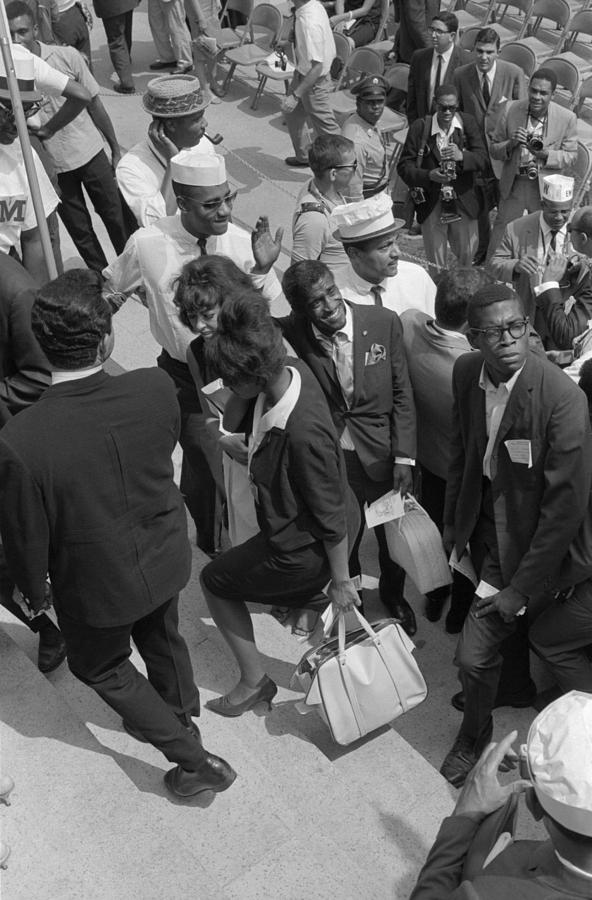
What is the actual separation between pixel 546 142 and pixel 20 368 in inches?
162

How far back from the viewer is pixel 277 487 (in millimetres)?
3490

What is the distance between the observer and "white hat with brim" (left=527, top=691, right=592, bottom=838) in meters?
1.92

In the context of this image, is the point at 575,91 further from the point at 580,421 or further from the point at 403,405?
the point at 580,421

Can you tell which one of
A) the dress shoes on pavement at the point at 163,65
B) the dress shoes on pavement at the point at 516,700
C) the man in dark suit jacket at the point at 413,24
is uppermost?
the man in dark suit jacket at the point at 413,24

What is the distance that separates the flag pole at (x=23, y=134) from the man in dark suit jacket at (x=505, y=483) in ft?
7.03

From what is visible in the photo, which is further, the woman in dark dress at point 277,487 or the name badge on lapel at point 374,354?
the name badge on lapel at point 374,354

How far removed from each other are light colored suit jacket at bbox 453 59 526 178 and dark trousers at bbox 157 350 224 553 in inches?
135

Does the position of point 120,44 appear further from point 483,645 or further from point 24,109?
point 483,645

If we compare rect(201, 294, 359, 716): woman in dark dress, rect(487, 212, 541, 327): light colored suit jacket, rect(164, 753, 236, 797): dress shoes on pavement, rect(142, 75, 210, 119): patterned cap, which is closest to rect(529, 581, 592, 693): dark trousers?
rect(201, 294, 359, 716): woman in dark dress

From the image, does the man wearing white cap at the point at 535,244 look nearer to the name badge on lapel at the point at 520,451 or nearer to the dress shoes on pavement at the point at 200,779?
the name badge on lapel at the point at 520,451

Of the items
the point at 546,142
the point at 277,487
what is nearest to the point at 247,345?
the point at 277,487

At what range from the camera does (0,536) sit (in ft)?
9.92

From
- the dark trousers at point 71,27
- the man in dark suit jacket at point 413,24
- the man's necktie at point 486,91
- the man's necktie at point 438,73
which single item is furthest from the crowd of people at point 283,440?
the man in dark suit jacket at point 413,24

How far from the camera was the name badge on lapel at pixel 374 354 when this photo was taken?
4.00 m
